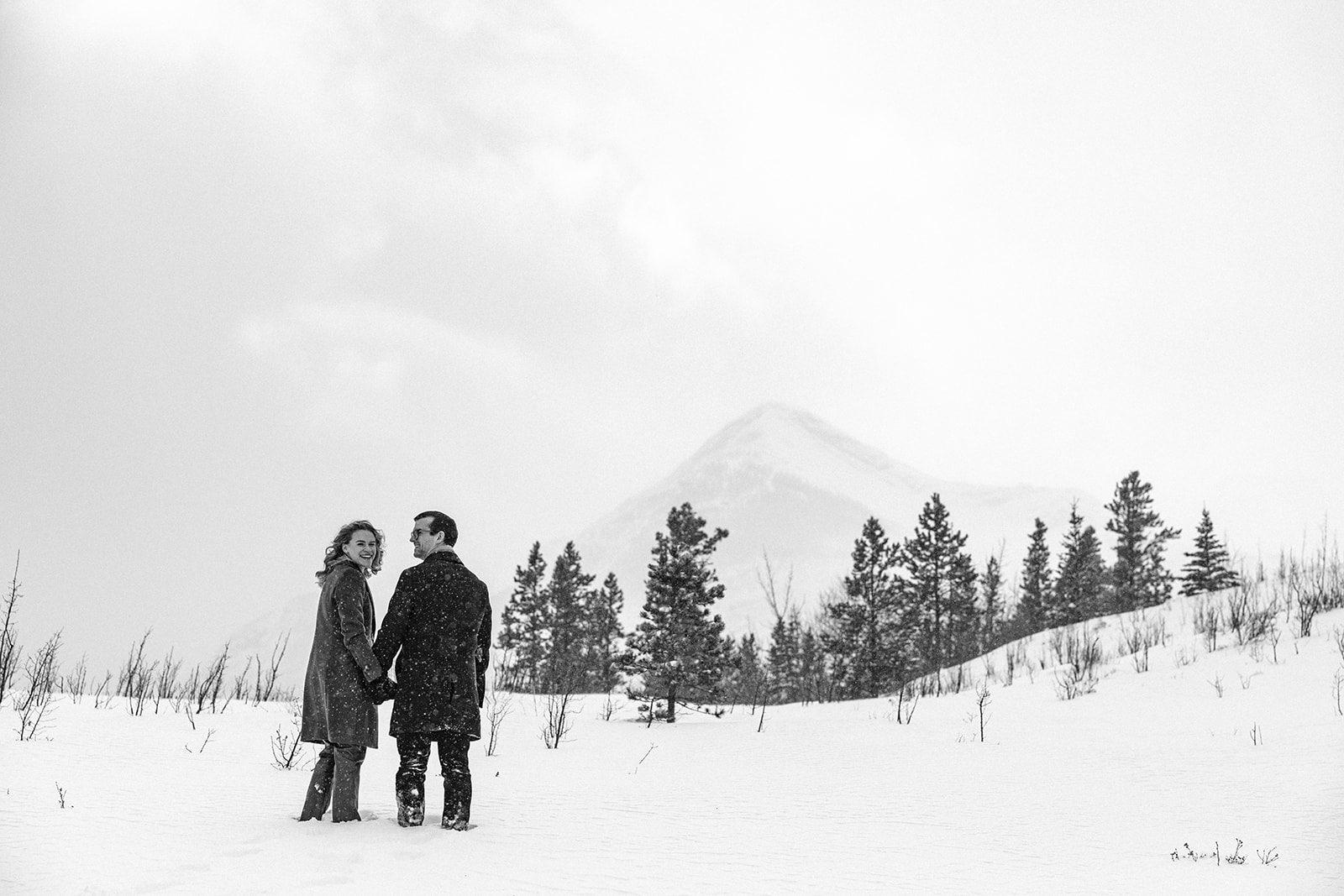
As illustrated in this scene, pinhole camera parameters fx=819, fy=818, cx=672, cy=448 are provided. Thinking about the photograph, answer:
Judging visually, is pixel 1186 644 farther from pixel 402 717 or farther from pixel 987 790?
pixel 402 717

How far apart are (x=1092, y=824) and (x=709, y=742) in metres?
6.66

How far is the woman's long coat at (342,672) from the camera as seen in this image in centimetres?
514

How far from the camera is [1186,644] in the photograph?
597 inches

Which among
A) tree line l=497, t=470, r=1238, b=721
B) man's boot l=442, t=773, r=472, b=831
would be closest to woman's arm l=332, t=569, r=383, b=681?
man's boot l=442, t=773, r=472, b=831

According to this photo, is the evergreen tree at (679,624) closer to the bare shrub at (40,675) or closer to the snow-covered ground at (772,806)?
the snow-covered ground at (772,806)

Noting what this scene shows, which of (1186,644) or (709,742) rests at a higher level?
(1186,644)

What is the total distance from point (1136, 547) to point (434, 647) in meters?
49.5

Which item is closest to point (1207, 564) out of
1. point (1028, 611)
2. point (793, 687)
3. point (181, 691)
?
point (1028, 611)

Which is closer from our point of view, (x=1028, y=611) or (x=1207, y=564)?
(x=1207, y=564)

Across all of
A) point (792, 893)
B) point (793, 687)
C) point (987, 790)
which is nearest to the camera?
point (792, 893)

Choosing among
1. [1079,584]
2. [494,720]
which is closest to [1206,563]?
[1079,584]

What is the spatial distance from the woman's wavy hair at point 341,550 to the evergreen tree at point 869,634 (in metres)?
20.9

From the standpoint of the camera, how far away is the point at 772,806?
23.0 ft

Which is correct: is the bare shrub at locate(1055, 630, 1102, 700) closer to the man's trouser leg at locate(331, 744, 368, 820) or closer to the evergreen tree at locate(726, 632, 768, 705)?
the evergreen tree at locate(726, 632, 768, 705)
